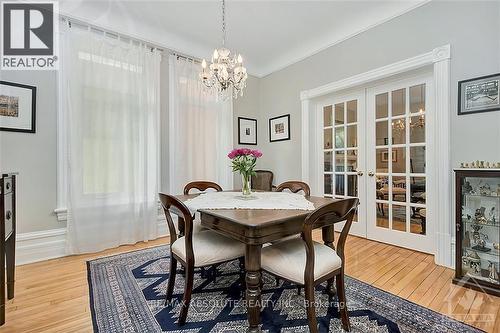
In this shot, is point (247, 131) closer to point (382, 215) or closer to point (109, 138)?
point (109, 138)

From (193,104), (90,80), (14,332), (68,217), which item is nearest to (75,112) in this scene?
(90,80)

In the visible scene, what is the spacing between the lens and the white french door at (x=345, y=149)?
3.30 m

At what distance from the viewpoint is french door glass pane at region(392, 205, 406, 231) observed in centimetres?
292

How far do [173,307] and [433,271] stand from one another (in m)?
2.30

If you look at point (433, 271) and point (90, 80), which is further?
point (90, 80)

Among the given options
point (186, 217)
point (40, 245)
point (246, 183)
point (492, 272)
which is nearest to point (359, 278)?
point (492, 272)

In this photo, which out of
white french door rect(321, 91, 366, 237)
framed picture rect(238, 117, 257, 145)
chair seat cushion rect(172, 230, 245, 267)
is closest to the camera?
chair seat cushion rect(172, 230, 245, 267)

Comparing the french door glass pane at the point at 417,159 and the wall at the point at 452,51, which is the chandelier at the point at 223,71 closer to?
the wall at the point at 452,51

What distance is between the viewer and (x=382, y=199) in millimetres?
3111

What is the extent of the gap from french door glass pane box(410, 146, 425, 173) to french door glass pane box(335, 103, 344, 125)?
100cm

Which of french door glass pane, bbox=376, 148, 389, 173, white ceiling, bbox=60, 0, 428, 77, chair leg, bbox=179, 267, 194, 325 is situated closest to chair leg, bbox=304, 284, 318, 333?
chair leg, bbox=179, 267, 194, 325

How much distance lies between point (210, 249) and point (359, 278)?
55.1 inches

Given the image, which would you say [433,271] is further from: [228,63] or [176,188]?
[176,188]

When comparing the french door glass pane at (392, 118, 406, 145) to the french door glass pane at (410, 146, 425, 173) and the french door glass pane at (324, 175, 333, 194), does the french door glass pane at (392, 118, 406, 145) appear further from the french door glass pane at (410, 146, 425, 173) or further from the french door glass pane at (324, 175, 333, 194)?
the french door glass pane at (324, 175, 333, 194)
